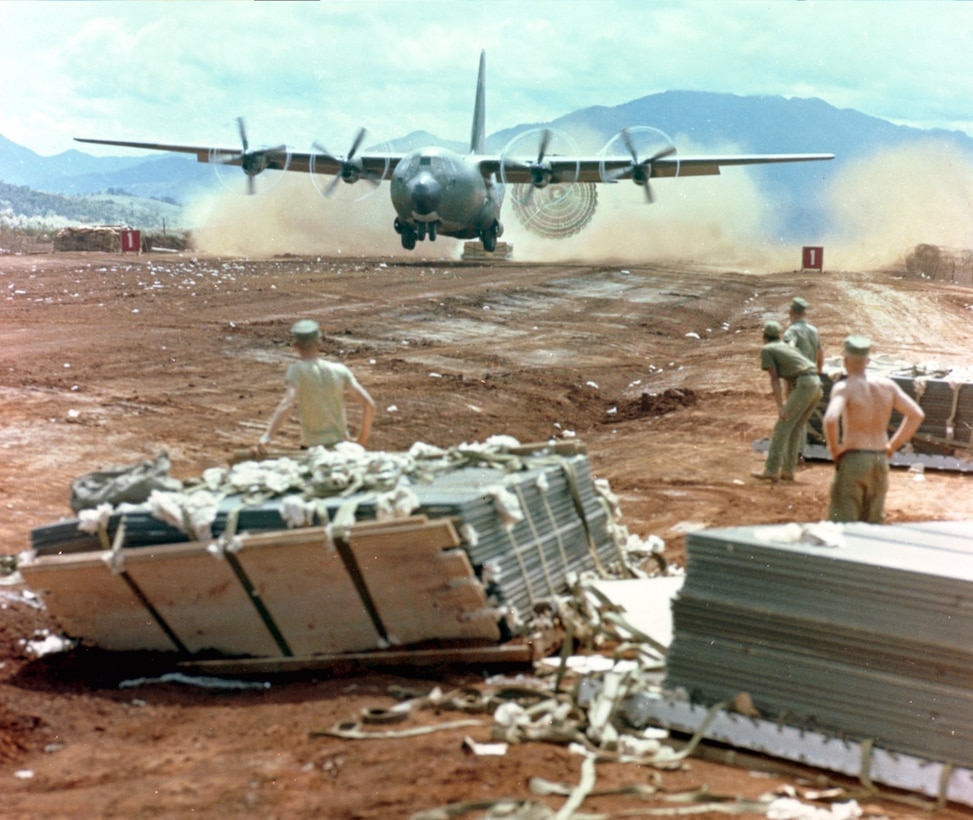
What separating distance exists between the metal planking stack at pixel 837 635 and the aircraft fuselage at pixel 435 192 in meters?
32.2

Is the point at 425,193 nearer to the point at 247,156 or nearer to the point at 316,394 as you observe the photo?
the point at 247,156

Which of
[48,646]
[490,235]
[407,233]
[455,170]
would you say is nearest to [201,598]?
[48,646]

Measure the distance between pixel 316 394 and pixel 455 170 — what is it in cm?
3042

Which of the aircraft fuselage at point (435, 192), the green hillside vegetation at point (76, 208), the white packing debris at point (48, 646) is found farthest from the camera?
the green hillside vegetation at point (76, 208)

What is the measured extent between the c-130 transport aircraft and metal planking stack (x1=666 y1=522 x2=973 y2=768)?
32191 mm

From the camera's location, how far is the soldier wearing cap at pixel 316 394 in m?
8.48

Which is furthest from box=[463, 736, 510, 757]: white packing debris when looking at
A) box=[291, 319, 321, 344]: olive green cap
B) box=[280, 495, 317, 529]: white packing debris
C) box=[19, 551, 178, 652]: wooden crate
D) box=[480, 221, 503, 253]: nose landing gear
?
box=[480, 221, 503, 253]: nose landing gear

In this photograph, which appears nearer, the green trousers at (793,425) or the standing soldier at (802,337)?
the green trousers at (793,425)

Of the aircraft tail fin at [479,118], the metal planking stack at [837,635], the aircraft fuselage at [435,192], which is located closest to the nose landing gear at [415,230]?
the aircraft fuselage at [435,192]

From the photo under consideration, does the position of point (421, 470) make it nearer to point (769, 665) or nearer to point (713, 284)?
point (769, 665)

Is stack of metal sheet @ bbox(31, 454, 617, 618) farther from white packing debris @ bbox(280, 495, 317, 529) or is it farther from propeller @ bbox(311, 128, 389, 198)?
propeller @ bbox(311, 128, 389, 198)

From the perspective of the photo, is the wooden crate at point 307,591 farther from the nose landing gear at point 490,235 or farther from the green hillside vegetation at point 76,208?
the green hillside vegetation at point 76,208

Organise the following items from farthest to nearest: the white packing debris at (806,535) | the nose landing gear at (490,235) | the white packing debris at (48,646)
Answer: the nose landing gear at (490,235) < the white packing debris at (48,646) < the white packing debris at (806,535)

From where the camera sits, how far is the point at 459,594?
655 cm
